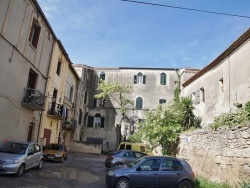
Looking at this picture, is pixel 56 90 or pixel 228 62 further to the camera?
pixel 56 90

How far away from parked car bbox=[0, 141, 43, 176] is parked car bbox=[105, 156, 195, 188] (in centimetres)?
411

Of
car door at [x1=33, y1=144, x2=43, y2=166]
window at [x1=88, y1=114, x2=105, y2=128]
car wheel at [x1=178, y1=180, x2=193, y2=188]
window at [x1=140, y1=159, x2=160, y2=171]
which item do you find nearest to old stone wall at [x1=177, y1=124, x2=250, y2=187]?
car wheel at [x1=178, y1=180, x2=193, y2=188]

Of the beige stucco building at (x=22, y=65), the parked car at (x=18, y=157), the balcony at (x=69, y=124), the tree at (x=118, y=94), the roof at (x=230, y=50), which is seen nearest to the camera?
the parked car at (x=18, y=157)

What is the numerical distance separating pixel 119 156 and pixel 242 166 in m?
7.75

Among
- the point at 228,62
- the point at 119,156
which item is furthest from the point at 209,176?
the point at 228,62

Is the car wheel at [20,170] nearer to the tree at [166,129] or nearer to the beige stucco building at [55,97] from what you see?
the beige stucco building at [55,97]

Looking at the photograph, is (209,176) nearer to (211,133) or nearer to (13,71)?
(211,133)

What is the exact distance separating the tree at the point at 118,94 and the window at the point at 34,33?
17.9 meters

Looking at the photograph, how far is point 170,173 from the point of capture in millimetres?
10906

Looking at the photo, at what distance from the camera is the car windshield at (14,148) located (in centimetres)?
1260

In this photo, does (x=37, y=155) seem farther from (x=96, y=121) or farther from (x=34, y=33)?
(x=96, y=121)

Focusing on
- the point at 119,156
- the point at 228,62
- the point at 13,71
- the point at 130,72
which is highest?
the point at 130,72

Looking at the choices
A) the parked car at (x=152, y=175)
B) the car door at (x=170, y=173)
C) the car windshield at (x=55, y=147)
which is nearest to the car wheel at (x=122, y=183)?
the parked car at (x=152, y=175)

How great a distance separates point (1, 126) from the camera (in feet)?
48.4
